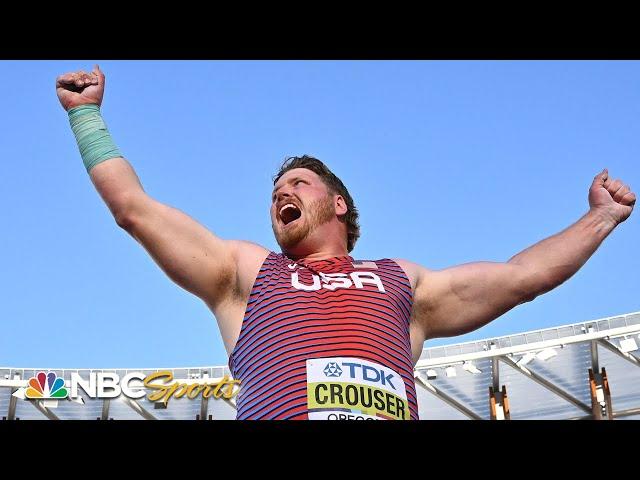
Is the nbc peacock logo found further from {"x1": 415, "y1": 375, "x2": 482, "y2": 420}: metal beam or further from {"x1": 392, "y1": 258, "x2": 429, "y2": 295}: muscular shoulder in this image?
{"x1": 392, "y1": 258, "x2": 429, "y2": 295}: muscular shoulder

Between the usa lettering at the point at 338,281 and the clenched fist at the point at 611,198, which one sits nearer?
the usa lettering at the point at 338,281

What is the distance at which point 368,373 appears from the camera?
307 centimetres

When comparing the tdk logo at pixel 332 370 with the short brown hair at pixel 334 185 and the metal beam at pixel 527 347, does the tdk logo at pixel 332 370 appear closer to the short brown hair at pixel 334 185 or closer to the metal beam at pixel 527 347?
the short brown hair at pixel 334 185

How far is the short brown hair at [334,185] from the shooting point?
13.5 ft

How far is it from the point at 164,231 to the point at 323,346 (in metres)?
0.75

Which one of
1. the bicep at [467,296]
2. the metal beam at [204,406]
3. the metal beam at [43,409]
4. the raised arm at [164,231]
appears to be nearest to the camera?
the raised arm at [164,231]

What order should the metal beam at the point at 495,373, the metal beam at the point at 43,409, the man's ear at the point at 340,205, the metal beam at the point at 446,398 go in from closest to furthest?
the man's ear at the point at 340,205 < the metal beam at the point at 495,373 < the metal beam at the point at 446,398 < the metal beam at the point at 43,409

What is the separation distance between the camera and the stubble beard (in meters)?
3.75

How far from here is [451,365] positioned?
2362 cm

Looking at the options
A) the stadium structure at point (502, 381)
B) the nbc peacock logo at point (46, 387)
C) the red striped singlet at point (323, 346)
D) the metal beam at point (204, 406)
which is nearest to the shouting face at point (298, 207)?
the red striped singlet at point (323, 346)

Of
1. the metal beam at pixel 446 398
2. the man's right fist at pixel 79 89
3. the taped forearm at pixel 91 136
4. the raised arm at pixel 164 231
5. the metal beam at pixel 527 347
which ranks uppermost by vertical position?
the metal beam at pixel 527 347

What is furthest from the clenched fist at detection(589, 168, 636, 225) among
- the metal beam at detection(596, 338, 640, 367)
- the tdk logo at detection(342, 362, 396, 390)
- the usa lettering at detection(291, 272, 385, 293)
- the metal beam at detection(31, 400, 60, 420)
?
the metal beam at detection(31, 400, 60, 420)

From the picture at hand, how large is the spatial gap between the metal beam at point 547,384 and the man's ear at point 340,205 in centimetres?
1980
